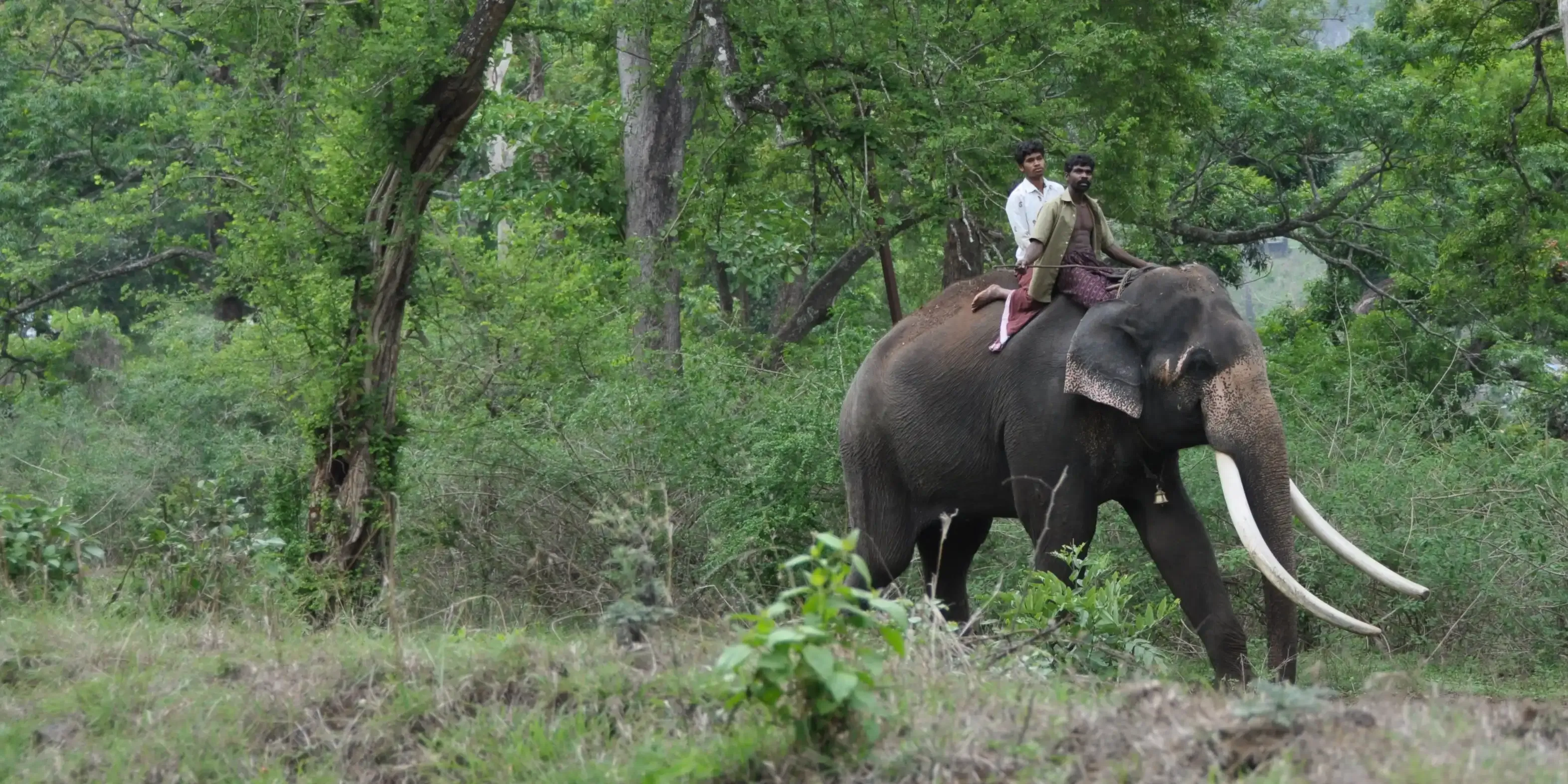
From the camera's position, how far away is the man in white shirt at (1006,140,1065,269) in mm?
10742

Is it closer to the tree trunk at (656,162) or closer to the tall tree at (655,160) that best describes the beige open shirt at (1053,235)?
the tall tree at (655,160)

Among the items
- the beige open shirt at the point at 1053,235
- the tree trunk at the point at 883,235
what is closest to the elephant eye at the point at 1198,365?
the beige open shirt at the point at 1053,235

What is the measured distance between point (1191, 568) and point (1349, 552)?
0.85 metres

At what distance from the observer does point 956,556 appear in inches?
463

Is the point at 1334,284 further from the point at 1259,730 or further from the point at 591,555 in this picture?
the point at 1259,730

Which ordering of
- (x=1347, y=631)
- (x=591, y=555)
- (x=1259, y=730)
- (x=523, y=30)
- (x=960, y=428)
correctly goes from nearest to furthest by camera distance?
(x=1259, y=730)
(x=960, y=428)
(x=1347, y=631)
(x=591, y=555)
(x=523, y=30)

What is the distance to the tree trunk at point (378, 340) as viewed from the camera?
1121cm

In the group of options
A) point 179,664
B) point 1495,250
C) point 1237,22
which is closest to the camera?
point 179,664

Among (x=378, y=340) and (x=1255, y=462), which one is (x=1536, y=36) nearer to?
(x=1255, y=462)

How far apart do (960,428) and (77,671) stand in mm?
5314

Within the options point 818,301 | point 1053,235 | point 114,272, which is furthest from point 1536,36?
point 114,272

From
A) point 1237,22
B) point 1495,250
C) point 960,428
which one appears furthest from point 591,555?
point 1237,22

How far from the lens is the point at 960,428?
36.6 ft

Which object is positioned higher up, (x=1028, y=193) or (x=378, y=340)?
(x=1028, y=193)
